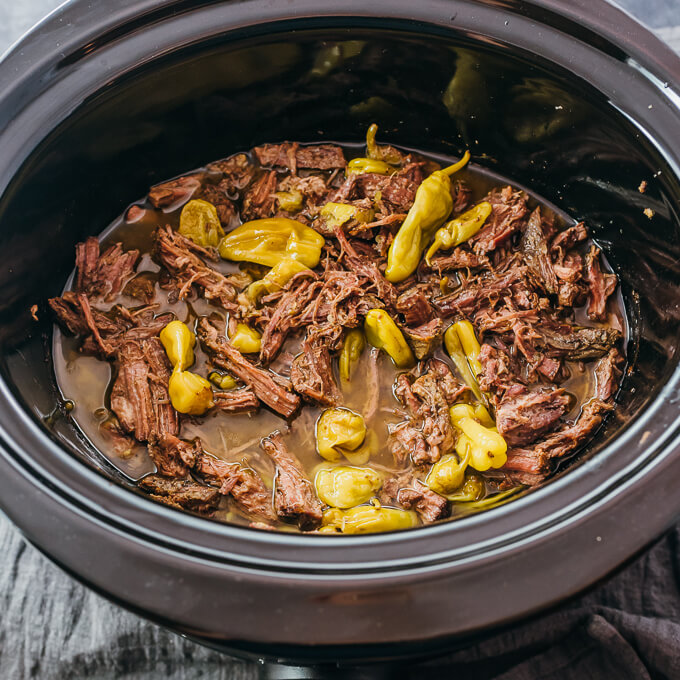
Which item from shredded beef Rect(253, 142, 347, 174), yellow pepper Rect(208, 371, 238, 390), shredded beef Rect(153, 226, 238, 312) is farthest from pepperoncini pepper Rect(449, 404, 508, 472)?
shredded beef Rect(253, 142, 347, 174)

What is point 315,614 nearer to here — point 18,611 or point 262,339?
point 262,339

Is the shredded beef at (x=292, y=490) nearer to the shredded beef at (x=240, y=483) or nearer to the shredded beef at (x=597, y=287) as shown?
the shredded beef at (x=240, y=483)

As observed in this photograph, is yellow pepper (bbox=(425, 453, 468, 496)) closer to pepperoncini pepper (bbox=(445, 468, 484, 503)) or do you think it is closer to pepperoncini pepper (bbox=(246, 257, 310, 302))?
pepperoncini pepper (bbox=(445, 468, 484, 503))

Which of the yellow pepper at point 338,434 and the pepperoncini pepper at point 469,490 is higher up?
the yellow pepper at point 338,434

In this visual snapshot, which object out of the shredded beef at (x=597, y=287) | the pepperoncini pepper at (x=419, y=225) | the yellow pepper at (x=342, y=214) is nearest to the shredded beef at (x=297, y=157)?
the yellow pepper at (x=342, y=214)

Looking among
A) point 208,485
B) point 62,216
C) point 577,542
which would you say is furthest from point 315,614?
point 62,216

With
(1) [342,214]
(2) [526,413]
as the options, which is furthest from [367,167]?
(2) [526,413]

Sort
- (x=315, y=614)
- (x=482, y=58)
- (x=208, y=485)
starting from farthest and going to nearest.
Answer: (x=482, y=58), (x=208, y=485), (x=315, y=614)

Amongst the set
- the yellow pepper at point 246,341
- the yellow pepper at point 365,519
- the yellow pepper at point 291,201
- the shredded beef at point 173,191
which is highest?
the shredded beef at point 173,191
